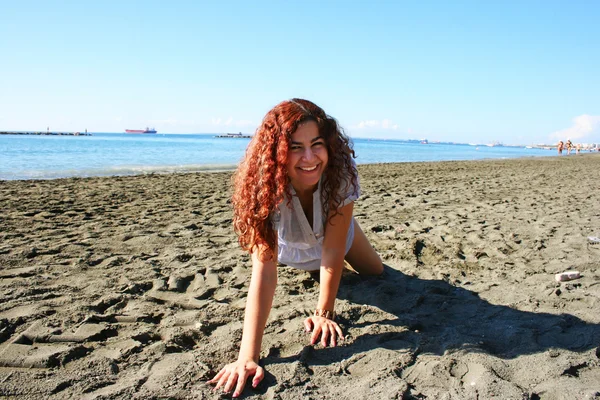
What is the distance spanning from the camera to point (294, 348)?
2287 millimetres

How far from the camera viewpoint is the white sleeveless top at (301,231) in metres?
2.44

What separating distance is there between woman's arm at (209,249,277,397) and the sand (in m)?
0.07

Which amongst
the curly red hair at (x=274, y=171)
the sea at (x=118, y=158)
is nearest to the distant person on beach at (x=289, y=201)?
the curly red hair at (x=274, y=171)

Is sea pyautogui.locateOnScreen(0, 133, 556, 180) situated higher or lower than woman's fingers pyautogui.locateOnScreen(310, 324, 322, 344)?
higher

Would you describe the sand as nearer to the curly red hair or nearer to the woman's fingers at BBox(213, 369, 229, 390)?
the woman's fingers at BBox(213, 369, 229, 390)

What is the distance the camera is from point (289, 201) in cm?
238

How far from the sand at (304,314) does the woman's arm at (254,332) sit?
71 mm

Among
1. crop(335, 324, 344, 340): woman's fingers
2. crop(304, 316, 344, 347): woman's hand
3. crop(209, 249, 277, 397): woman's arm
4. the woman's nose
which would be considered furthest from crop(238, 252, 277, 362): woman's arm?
the woman's nose

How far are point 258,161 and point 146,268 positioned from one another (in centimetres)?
190

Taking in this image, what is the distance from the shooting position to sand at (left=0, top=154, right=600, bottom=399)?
1.93 meters

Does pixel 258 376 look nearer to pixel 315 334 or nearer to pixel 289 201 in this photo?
pixel 315 334

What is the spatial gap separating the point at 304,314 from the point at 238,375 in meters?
0.83

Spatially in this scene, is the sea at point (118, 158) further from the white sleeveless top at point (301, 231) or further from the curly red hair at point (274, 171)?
the curly red hair at point (274, 171)

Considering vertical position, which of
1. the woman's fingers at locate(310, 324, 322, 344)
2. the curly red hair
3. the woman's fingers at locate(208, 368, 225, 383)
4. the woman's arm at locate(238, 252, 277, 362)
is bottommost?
the woman's fingers at locate(208, 368, 225, 383)
